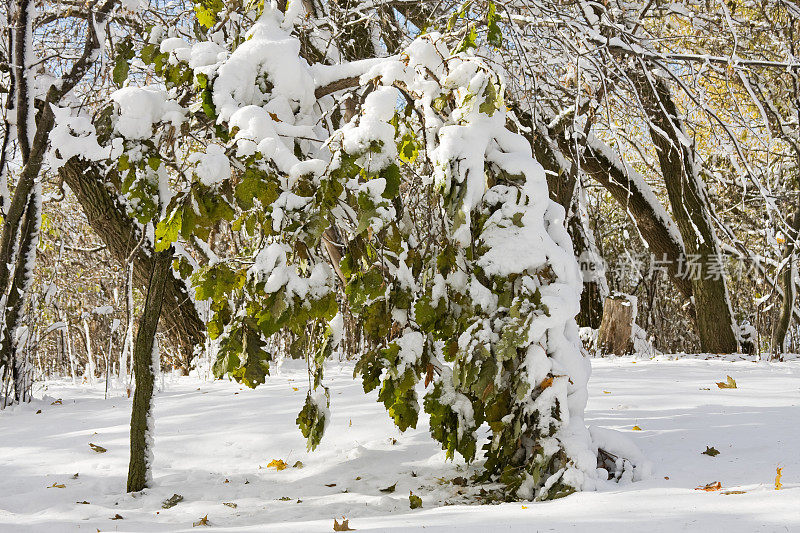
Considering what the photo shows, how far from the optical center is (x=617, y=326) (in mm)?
7938

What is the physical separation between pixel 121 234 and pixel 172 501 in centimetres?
393

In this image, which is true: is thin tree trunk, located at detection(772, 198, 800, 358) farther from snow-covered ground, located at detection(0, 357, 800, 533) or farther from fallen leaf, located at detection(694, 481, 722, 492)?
fallen leaf, located at detection(694, 481, 722, 492)

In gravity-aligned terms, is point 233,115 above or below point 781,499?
above

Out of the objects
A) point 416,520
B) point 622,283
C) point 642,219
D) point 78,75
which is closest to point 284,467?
point 416,520

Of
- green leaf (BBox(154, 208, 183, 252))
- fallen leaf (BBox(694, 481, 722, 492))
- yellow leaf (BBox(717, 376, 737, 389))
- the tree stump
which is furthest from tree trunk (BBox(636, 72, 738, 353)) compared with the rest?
green leaf (BBox(154, 208, 183, 252))

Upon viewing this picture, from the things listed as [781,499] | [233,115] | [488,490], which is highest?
[233,115]

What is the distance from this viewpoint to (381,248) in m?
2.61

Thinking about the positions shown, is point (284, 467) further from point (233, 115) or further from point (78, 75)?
point (78, 75)

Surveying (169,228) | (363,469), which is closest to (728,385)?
(363,469)

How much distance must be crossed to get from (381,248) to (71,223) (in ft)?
40.0

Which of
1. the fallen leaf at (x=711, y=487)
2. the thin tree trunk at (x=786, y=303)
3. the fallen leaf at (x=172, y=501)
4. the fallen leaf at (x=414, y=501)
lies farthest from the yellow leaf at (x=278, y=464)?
the thin tree trunk at (x=786, y=303)

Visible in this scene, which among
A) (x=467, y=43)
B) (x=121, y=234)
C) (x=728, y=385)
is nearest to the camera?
(x=467, y=43)

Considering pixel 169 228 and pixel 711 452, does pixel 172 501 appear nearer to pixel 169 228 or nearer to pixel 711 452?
pixel 169 228

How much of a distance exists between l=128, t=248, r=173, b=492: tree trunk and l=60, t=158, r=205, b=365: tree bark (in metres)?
2.79
